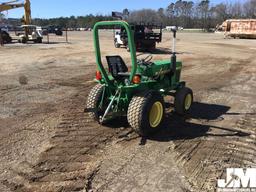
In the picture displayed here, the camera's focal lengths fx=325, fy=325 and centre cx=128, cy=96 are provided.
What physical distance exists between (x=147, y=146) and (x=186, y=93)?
1969 millimetres

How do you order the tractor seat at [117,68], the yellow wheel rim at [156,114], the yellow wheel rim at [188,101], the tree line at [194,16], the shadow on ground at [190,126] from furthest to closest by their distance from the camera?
the tree line at [194,16], the yellow wheel rim at [188,101], the tractor seat at [117,68], the shadow on ground at [190,126], the yellow wheel rim at [156,114]

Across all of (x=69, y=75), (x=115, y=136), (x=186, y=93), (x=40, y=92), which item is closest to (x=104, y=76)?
(x=115, y=136)

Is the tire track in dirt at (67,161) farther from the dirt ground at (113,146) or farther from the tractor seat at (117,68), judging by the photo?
the tractor seat at (117,68)

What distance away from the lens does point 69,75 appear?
39.4ft

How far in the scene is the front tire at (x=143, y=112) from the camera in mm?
5320

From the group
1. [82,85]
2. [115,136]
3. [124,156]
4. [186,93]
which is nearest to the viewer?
[124,156]

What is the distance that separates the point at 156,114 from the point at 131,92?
1.96ft

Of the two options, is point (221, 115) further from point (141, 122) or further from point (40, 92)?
point (40, 92)

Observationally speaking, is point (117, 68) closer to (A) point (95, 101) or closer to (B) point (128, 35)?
(A) point (95, 101)

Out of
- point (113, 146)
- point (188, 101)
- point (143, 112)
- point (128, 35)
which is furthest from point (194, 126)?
point (128, 35)

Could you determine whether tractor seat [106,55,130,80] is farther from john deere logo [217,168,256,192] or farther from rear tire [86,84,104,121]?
john deere logo [217,168,256,192]

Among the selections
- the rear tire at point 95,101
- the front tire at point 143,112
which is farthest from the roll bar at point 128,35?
the front tire at point 143,112

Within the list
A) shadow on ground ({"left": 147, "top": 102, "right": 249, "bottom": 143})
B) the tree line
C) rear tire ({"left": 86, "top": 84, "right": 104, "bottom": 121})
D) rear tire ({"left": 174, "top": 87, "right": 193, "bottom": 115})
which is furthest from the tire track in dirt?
the tree line

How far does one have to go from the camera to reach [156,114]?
580 centimetres
